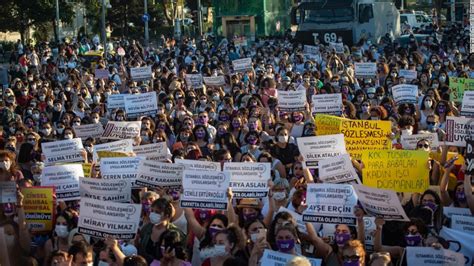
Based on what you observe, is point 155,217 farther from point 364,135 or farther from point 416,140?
point 416,140

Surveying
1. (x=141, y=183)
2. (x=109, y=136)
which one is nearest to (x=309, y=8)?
(x=109, y=136)

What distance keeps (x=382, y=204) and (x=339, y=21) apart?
2935 centimetres

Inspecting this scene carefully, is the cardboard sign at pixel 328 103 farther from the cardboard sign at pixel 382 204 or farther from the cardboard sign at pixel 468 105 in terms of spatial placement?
the cardboard sign at pixel 382 204

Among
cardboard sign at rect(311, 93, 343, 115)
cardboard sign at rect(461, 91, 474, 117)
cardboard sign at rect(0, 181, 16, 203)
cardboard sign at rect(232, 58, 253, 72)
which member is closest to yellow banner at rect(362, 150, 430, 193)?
cardboard sign at rect(0, 181, 16, 203)

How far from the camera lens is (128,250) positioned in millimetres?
8789

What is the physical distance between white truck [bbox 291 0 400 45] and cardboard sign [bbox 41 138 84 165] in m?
24.0

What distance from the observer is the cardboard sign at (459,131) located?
11633 mm

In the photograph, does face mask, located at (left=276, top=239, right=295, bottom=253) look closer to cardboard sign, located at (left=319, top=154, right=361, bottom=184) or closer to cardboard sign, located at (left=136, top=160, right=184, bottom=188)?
cardboard sign, located at (left=319, top=154, right=361, bottom=184)

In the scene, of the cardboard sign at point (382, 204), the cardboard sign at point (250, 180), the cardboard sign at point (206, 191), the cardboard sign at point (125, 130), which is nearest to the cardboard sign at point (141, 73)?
the cardboard sign at point (125, 130)

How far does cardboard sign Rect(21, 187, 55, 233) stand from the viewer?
10.0 metres

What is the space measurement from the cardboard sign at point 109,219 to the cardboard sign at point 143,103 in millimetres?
8021

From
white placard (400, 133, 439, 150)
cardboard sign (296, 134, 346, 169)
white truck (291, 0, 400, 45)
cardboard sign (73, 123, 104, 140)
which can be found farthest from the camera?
white truck (291, 0, 400, 45)

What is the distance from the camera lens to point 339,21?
123ft

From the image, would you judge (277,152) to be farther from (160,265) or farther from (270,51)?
(270,51)
